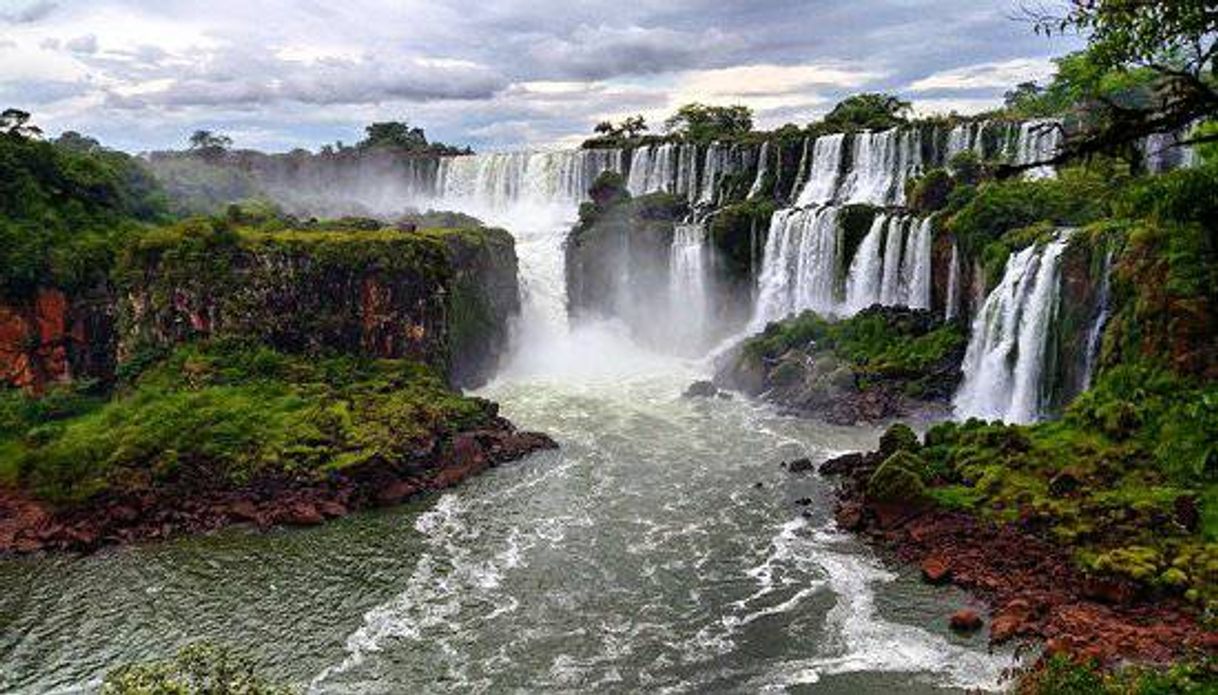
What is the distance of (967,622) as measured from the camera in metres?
23.3

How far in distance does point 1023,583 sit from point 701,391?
24614 mm

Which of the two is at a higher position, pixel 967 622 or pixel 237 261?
pixel 237 261

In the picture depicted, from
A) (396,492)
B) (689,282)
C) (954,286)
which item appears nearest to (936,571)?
(396,492)

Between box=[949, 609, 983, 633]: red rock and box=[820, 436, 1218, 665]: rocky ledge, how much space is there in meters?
0.03

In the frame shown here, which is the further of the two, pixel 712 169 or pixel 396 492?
pixel 712 169

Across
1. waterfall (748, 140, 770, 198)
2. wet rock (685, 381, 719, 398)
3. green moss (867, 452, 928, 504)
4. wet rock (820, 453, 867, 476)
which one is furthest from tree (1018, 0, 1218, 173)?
waterfall (748, 140, 770, 198)

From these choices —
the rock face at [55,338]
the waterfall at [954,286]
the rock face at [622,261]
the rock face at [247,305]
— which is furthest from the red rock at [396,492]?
the rock face at [622,261]

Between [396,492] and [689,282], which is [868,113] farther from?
[396,492]

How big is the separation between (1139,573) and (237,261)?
37.1 meters

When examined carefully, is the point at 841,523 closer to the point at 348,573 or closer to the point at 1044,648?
the point at 1044,648

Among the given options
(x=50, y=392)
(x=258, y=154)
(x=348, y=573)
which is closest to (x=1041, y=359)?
(x=348, y=573)

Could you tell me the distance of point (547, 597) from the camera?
26.6m

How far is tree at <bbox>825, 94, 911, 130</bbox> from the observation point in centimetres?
6975

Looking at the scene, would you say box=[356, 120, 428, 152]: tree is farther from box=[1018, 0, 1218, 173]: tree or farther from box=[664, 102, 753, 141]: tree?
box=[1018, 0, 1218, 173]: tree
